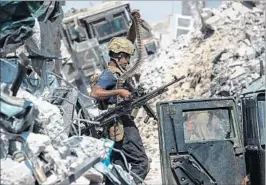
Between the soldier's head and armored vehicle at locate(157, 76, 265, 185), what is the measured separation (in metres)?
0.50

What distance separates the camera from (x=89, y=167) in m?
4.15

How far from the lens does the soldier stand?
559 cm

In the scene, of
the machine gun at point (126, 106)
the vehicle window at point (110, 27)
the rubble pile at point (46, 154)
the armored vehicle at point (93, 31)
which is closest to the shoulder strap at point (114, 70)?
the machine gun at point (126, 106)

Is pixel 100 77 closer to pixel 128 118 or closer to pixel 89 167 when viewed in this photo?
pixel 128 118

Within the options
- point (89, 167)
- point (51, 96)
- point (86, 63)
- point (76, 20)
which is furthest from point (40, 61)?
point (76, 20)

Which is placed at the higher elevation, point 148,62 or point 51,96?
point 51,96

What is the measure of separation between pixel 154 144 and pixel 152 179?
342 centimetres

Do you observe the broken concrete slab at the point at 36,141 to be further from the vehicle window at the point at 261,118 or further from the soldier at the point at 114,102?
the vehicle window at the point at 261,118

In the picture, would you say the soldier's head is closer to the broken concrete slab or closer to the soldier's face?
the soldier's face

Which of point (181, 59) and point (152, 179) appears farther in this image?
point (181, 59)

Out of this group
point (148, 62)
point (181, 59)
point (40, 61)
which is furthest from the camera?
point (148, 62)

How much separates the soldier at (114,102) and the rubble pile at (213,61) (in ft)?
12.7

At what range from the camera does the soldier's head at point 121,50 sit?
228 inches

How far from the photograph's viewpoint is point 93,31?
57.3 ft
